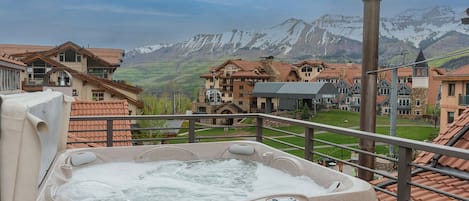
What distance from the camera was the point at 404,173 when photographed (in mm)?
1943

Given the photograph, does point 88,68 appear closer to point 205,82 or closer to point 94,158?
point 205,82

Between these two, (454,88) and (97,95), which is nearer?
(454,88)

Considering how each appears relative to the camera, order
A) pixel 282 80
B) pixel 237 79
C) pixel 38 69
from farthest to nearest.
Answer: pixel 38 69
pixel 237 79
pixel 282 80

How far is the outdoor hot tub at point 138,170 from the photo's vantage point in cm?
134

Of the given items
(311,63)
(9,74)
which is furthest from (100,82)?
(311,63)

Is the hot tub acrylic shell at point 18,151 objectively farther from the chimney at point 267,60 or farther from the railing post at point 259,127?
the chimney at point 267,60

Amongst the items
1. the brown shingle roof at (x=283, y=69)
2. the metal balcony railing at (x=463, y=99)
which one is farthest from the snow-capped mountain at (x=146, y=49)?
the metal balcony railing at (x=463, y=99)

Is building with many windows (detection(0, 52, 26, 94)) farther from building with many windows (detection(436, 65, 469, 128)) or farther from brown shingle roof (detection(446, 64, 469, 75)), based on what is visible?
brown shingle roof (detection(446, 64, 469, 75))

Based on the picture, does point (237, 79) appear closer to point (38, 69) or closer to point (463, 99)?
point (463, 99)

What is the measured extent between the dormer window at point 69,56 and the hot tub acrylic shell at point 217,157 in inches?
441

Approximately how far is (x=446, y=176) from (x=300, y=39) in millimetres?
11691

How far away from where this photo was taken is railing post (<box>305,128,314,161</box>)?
2895 mm

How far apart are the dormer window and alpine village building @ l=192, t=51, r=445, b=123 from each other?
4.37 m

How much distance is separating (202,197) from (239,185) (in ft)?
1.25
